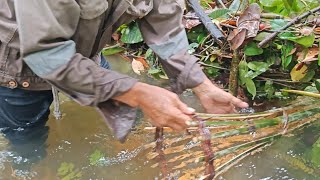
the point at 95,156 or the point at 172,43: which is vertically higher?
the point at 172,43

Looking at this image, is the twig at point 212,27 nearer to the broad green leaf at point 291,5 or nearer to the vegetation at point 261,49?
the vegetation at point 261,49

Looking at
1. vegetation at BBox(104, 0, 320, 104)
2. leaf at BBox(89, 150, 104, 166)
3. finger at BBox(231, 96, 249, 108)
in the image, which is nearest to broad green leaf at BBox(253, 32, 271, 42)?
vegetation at BBox(104, 0, 320, 104)

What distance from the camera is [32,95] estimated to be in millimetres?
2320

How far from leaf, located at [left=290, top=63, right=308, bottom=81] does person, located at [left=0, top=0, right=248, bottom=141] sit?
2.04 ft

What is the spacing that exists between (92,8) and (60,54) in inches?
9.0

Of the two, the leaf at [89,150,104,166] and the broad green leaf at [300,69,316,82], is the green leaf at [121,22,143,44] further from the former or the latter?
the broad green leaf at [300,69,316,82]

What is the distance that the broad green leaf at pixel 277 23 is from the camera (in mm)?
2674

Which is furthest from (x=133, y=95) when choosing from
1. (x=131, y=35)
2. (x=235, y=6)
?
(x=131, y=35)

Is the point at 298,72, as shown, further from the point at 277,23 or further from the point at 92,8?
the point at 92,8

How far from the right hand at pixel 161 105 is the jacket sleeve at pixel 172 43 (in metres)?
0.40

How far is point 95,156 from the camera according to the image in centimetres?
262

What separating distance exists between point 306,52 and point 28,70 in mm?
1298

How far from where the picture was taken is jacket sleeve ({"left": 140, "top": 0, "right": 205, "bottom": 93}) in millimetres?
2182

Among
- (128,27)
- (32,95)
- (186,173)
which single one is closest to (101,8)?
(32,95)
